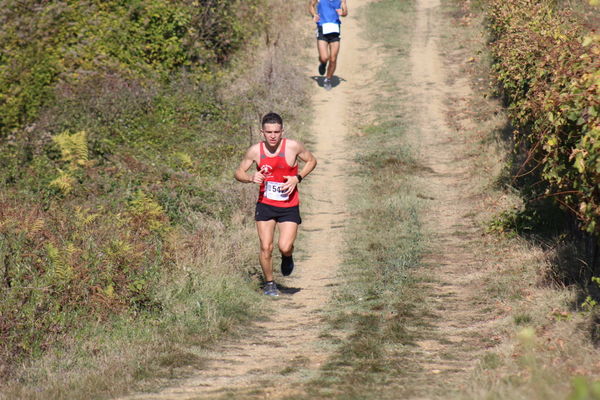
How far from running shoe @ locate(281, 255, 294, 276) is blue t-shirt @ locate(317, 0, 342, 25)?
9.55 metres

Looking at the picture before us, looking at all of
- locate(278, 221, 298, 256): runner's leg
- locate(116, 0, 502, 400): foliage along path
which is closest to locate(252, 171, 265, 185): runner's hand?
locate(278, 221, 298, 256): runner's leg

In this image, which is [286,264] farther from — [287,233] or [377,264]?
[377,264]

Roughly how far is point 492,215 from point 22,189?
7030 mm

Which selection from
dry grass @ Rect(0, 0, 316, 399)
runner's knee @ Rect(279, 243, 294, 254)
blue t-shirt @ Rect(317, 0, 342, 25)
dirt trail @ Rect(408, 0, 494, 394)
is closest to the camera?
dry grass @ Rect(0, 0, 316, 399)

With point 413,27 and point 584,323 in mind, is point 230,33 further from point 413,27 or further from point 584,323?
point 584,323

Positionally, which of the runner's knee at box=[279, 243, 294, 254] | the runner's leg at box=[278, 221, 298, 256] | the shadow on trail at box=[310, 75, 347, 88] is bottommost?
the shadow on trail at box=[310, 75, 347, 88]

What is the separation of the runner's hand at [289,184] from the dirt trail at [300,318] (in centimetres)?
135

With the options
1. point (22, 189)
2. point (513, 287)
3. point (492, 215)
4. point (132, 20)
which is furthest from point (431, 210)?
point (132, 20)

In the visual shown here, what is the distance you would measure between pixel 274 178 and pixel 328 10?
32.3 ft

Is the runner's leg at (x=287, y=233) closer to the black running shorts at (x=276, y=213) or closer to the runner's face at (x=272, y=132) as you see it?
the black running shorts at (x=276, y=213)

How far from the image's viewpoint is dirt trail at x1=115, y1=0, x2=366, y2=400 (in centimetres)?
596

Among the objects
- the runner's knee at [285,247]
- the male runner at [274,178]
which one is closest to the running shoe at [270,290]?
the male runner at [274,178]

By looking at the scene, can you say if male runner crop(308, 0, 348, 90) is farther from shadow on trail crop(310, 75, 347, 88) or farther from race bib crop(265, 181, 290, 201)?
race bib crop(265, 181, 290, 201)

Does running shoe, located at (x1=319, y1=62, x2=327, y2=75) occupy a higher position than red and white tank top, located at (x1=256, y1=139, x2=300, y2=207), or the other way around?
red and white tank top, located at (x1=256, y1=139, x2=300, y2=207)
